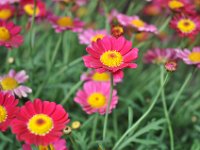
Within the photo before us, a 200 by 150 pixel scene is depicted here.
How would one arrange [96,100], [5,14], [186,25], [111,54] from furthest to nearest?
1. [5,14]
2. [186,25]
3. [96,100]
4. [111,54]

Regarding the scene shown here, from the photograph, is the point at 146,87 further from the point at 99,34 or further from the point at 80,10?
the point at 80,10

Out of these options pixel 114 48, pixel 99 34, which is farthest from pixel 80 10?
pixel 114 48

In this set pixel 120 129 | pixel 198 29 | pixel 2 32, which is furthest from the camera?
pixel 120 129

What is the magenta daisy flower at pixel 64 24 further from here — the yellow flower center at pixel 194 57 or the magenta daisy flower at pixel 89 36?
the yellow flower center at pixel 194 57

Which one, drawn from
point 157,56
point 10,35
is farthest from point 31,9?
point 157,56

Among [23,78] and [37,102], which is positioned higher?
[37,102]

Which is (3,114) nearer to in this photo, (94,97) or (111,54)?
(111,54)

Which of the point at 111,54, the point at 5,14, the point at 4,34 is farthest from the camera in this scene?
the point at 5,14

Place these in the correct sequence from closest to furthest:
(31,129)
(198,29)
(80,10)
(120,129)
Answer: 1. (31,129)
2. (198,29)
3. (120,129)
4. (80,10)
